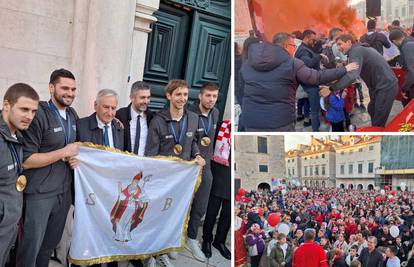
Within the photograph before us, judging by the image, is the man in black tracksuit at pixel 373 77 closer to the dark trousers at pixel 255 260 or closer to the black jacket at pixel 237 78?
the black jacket at pixel 237 78

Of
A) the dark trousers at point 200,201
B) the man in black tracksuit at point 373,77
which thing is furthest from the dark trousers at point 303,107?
the dark trousers at point 200,201

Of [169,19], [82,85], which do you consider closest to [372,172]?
[82,85]

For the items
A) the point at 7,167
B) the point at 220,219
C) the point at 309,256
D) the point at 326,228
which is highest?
the point at 7,167

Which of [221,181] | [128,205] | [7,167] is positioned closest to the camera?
[7,167]

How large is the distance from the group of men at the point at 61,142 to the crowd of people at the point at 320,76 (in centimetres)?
128

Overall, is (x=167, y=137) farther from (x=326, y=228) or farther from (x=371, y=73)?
(x=371, y=73)

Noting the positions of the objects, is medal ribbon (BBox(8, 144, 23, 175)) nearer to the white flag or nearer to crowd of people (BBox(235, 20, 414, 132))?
the white flag

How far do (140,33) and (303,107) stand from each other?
9.37ft

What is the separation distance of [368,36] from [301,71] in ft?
1.66

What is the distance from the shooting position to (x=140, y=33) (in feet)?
16.7

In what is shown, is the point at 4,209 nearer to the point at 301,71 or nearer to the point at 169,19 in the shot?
the point at 301,71

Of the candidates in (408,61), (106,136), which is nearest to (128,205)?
(106,136)

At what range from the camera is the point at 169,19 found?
5652mm

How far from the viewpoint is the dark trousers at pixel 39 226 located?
123 inches
